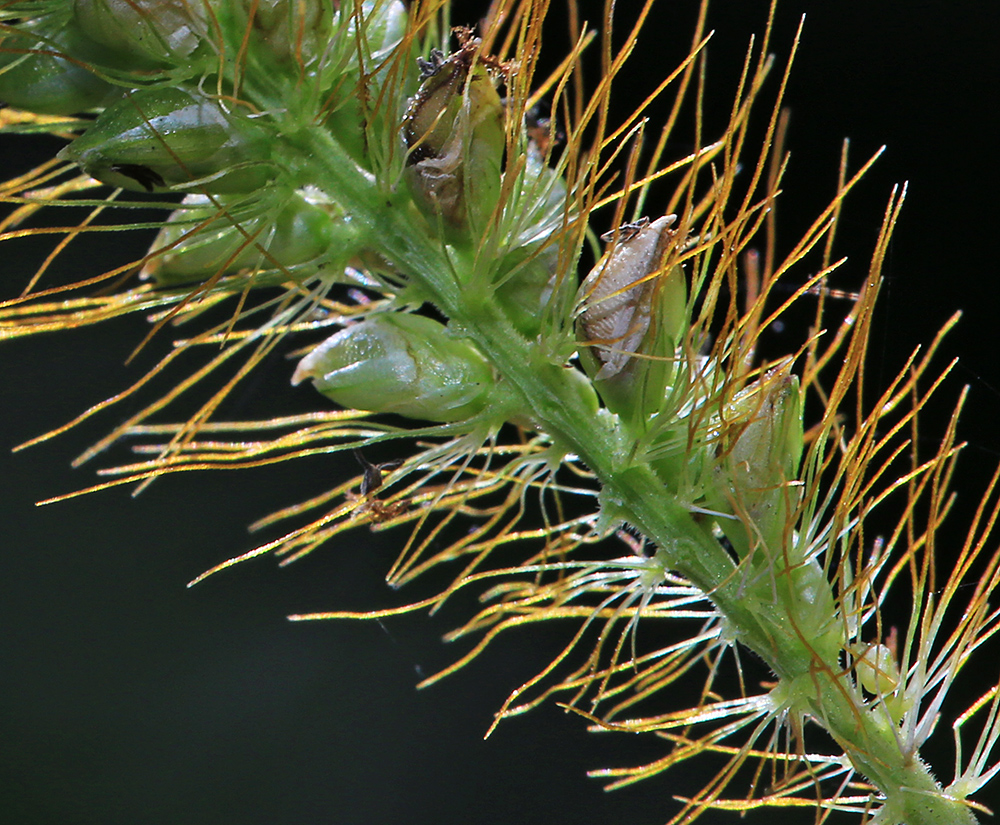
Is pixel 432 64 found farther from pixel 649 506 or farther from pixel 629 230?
pixel 649 506

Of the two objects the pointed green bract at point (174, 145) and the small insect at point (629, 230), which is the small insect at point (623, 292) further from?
the pointed green bract at point (174, 145)

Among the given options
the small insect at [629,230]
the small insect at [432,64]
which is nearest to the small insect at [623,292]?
the small insect at [629,230]

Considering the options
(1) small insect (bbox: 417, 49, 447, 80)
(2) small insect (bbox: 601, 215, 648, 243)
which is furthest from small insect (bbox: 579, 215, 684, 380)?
(1) small insect (bbox: 417, 49, 447, 80)

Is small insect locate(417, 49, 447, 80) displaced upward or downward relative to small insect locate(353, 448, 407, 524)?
upward

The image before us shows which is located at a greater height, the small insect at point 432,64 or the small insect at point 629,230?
the small insect at point 432,64

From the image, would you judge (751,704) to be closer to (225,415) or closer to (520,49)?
(520,49)

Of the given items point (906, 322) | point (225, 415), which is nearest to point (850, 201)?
point (906, 322)

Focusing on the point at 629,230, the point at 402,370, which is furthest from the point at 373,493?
the point at 629,230

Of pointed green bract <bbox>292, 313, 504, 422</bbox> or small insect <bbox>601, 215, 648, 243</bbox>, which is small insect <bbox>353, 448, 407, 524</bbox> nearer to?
pointed green bract <bbox>292, 313, 504, 422</bbox>
